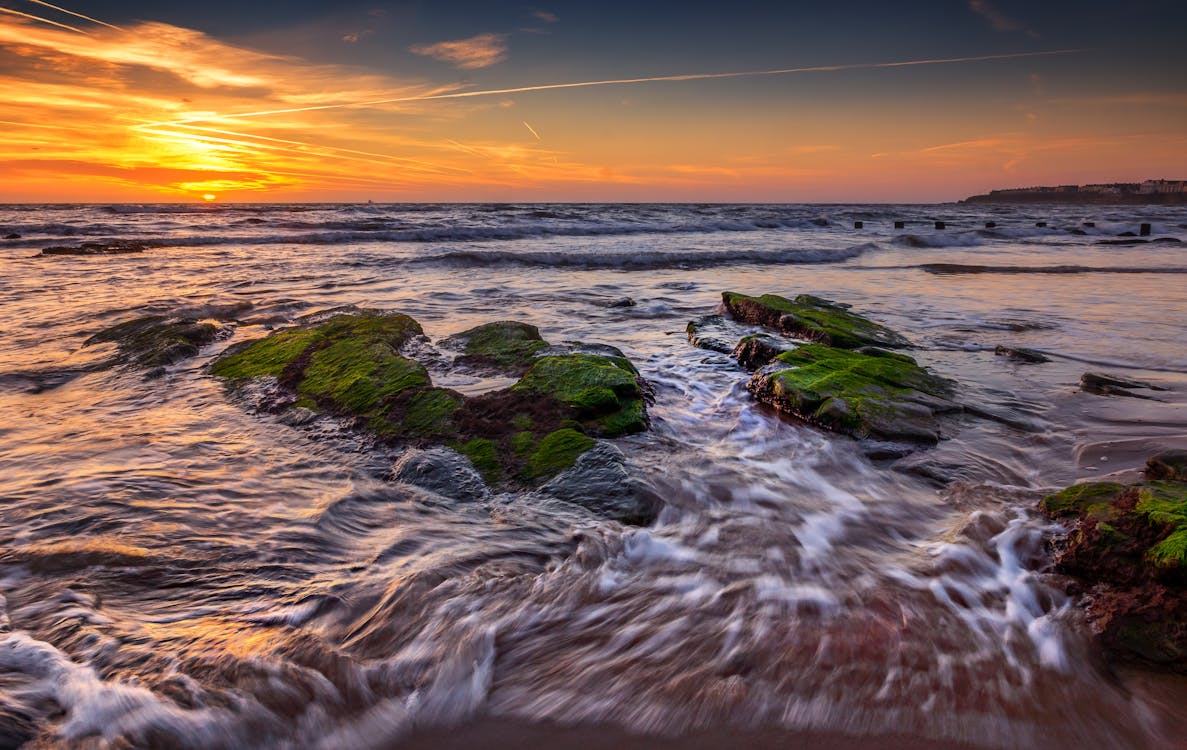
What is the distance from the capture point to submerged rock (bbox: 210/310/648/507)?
462 cm

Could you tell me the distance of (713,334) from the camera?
29.7ft

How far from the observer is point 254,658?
2748 millimetres

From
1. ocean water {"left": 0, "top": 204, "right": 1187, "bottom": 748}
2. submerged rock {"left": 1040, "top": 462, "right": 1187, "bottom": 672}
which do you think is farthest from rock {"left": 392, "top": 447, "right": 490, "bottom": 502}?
submerged rock {"left": 1040, "top": 462, "right": 1187, "bottom": 672}

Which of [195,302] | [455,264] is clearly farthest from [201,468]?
[455,264]

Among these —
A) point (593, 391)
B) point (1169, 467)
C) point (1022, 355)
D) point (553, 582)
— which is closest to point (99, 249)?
point (593, 391)

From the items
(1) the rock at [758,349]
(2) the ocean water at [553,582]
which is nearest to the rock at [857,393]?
(2) the ocean water at [553,582]

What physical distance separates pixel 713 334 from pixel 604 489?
5.27m

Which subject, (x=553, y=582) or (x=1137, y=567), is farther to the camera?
(x=553, y=582)

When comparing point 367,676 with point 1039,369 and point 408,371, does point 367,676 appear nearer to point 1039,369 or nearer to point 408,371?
point 408,371

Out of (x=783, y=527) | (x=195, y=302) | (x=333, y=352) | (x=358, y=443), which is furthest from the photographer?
(x=195, y=302)

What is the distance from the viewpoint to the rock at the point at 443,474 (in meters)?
4.29

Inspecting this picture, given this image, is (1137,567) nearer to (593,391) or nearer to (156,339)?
(593,391)

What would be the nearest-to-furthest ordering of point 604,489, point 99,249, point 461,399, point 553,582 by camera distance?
point 553,582 → point 604,489 → point 461,399 → point 99,249

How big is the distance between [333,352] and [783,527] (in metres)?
5.06
